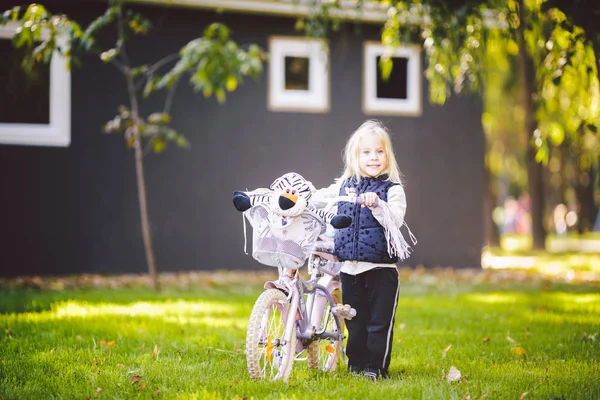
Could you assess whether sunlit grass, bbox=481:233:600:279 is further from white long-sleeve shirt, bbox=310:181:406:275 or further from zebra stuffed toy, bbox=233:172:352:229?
zebra stuffed toy, bbox=233:172:352:229

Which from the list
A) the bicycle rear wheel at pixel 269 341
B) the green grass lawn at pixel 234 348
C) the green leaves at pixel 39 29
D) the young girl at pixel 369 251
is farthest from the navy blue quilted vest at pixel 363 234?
the green leaves at pixel 39 29

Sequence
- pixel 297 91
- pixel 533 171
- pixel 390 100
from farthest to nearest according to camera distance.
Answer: pixel 533 171, pixel 390 100, pixel 297 91

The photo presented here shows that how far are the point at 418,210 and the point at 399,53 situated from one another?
8.01ft

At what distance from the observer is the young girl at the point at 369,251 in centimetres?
446

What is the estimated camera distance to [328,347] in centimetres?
478

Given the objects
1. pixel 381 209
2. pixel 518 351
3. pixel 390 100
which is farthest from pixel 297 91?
pixel 381 209

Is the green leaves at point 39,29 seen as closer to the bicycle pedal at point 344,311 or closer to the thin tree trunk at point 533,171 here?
the bicycle pedal at point 344,311

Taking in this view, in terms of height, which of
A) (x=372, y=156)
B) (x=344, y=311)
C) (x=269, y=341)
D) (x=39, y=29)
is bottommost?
(x=269, y=341)

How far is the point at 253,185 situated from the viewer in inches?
448

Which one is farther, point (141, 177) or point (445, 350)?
point (141, 177)

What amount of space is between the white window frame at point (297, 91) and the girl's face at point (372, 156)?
274 inches

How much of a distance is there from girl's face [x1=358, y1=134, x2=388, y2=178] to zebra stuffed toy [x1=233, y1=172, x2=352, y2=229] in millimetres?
463

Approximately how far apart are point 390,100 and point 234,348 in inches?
285

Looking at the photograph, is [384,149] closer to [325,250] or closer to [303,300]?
[325,250]
